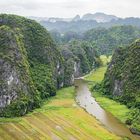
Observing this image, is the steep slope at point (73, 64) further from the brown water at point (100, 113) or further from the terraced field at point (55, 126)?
the terraced field at point (55, 126)

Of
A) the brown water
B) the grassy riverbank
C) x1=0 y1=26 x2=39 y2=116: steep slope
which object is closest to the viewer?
the brown water

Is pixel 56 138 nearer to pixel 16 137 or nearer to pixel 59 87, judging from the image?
pixel 16 137

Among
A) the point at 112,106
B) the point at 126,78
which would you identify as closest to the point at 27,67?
the point at 112,106

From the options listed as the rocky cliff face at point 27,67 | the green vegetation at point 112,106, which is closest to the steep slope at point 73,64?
the rocky cliff face at point 27,67

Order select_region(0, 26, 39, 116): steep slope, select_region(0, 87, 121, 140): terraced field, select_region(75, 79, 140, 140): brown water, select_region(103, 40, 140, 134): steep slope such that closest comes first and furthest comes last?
select_region(0, 87, 121, 140): terraced field → select_region(75, 79, 140, 140): brown water → select_region(0, 26, 39, 116): steep slope → select_region(103, 40, 140, 134): steep slope

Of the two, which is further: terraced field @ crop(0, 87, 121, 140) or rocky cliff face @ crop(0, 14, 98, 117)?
rocky cliff face @ crop(0, 14, 98, 117)

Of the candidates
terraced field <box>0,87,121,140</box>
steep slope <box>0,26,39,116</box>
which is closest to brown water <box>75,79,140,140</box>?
terraced field <box>0,87,121,140</box>

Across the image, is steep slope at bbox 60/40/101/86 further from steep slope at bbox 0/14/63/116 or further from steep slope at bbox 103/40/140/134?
steep slope at bbox 103/40/140/134

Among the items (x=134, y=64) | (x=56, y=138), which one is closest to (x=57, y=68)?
(x=134, y=64)
